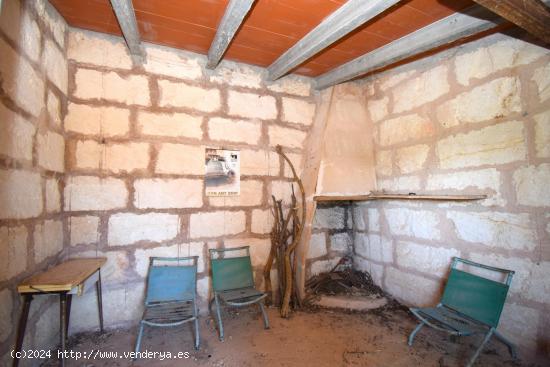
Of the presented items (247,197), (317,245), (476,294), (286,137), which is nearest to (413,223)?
(476,294)

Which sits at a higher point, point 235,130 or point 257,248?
point 235,130

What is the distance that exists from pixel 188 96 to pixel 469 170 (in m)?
2.78

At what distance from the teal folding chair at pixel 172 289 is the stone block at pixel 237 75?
6.37ft

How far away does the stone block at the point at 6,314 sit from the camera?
5.01 feet

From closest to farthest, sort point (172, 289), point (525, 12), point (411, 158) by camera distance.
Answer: point (525, 12) → point (172, 289) → point (411, 158)

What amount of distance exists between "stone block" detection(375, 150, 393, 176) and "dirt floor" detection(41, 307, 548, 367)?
1.58 meters

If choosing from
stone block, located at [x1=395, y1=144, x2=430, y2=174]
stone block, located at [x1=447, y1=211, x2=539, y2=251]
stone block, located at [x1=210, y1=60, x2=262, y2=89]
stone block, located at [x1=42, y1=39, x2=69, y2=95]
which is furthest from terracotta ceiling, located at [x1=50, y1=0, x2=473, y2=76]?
stone block, located at [x1=447, y1=211, x2=539, y2=251]

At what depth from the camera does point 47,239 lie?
2.07 m

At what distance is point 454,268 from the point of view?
2.46 m

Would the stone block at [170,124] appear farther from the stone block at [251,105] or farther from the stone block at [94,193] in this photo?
the stone block at [94,193]

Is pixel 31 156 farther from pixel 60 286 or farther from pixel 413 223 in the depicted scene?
pixel 413 223

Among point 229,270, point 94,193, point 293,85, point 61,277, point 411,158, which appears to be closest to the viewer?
point 61,277

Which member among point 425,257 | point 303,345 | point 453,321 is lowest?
point 303,345

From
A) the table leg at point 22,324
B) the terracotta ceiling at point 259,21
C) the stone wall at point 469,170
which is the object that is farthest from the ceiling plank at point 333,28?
the table leg at point 22,324
